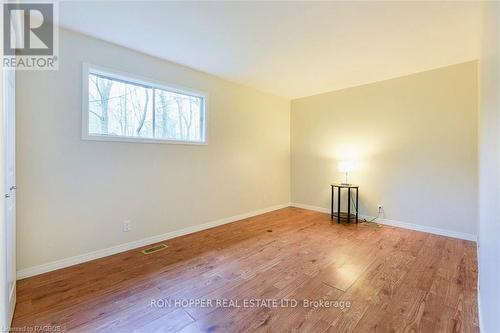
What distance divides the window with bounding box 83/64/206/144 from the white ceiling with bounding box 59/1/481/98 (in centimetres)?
45

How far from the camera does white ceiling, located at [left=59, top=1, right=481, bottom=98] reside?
2.07 meters

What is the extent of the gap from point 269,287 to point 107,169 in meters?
2.26

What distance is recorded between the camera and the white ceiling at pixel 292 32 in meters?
2.07

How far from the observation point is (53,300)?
72.2 inches

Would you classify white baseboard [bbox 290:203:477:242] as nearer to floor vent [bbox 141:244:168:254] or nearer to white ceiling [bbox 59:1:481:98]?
white ceiling [bbox 59:1:481:98]

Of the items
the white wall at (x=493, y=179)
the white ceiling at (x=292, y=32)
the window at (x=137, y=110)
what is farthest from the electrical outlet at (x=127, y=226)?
the white wall at (x=493, y=179)

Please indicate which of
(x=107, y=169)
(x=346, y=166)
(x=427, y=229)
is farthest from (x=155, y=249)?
(x=427, y=229)

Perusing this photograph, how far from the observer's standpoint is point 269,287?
6.70 feet

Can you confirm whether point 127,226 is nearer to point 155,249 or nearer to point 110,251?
point 110,251

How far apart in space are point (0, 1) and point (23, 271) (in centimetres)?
230

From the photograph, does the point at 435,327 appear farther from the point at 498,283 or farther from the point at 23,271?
the point at 23,271

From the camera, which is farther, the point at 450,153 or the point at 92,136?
the point at 450,153

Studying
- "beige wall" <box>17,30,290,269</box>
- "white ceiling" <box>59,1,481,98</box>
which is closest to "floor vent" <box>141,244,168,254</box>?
"beige wall" <box>17,30,290,269</box>

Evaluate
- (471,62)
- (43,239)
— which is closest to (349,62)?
(471,62)
